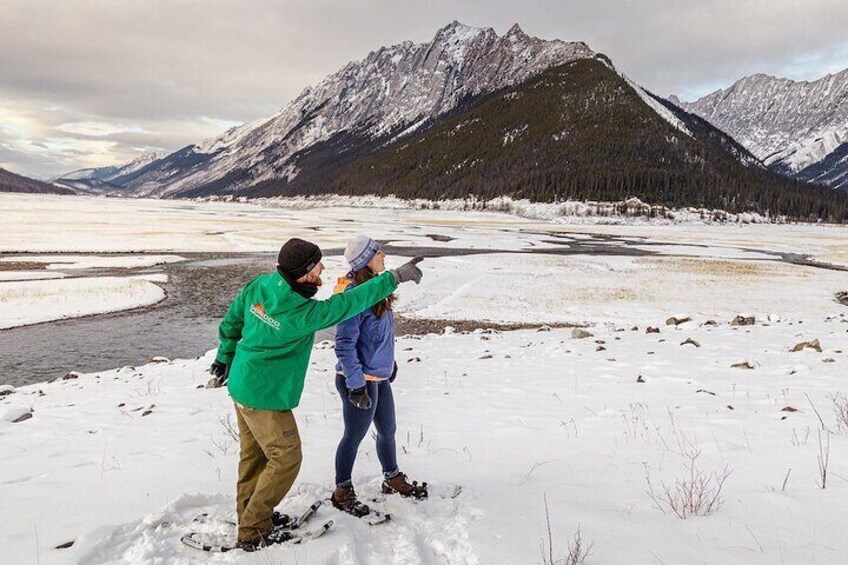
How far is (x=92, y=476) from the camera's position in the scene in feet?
17.7

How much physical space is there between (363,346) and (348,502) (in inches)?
53.4

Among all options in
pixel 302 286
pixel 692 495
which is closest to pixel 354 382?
pixel 302 286

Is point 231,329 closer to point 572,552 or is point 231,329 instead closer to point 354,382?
point 354,382

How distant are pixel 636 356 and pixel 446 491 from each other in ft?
28.3

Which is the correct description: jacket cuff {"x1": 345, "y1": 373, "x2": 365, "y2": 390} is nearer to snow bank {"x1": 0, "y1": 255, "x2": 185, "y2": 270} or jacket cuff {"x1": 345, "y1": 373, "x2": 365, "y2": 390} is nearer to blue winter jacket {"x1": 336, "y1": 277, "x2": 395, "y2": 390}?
blue winter jacket {"x1": 336, "y1": 277, "x2": 395, "y2": 390}

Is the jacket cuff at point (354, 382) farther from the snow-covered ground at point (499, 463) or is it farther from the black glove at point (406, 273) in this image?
the snow-covered ground at point (499, 463)

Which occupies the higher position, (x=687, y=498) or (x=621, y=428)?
(x=687, y=498)

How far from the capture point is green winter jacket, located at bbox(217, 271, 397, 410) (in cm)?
391

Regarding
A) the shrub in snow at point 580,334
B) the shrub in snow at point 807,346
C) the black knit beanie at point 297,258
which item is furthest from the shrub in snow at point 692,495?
the shrub in snow at point 580,334

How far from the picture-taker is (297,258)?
3.85 m

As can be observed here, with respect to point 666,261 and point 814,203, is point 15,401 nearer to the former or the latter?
point 666,261

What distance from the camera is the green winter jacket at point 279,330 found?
3.91m

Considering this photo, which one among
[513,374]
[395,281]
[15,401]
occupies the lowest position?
[15,401]

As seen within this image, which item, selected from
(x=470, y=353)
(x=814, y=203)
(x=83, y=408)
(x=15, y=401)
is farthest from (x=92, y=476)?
(x=814, y=203)
